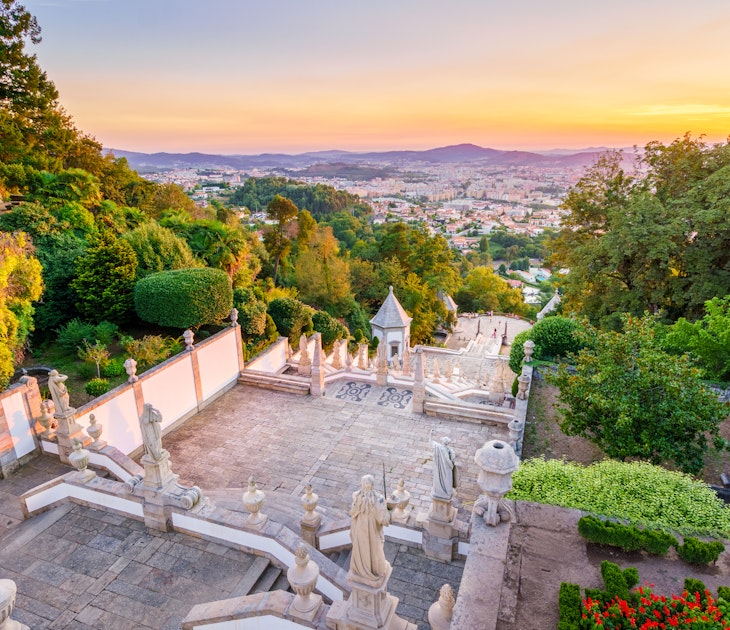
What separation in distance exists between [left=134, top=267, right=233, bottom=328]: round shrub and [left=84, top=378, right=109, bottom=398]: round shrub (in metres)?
3.36

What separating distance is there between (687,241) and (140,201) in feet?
86.0

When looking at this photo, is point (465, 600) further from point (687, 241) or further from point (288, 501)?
point (687, 241)

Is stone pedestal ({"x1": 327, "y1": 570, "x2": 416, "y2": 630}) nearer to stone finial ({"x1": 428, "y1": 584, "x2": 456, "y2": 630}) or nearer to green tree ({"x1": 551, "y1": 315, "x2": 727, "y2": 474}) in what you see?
stone finial ({"x1": 428, "y1": 584, "x2": 456, "y2": 630})

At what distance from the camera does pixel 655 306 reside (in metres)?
18.3

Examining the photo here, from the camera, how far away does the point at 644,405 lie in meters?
8.62

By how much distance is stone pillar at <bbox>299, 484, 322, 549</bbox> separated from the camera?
747cm

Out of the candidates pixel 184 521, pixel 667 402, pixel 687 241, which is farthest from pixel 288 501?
pixel 687 241

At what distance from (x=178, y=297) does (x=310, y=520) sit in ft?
30.2

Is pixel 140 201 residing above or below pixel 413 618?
above

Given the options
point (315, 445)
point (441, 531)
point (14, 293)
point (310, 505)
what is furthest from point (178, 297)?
point (441, 531)

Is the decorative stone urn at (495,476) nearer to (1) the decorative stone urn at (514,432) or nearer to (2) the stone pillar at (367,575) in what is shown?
(2) the stone pillar at (367,575)

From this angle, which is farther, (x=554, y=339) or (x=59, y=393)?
(x=554, y=339)

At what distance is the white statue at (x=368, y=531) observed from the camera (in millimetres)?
4230

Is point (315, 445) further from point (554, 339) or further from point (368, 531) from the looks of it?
point (554, 339)
